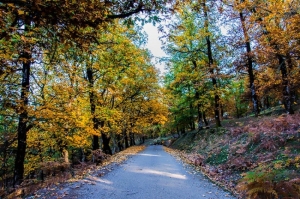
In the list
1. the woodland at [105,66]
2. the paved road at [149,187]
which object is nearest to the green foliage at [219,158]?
the woodland at [105,66]

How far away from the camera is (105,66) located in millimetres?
13516

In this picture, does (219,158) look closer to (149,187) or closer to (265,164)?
(265,164)

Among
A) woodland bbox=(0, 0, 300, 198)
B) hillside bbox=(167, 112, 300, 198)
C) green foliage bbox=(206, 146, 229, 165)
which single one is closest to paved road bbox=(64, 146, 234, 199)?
hillside bbox=(167, 112, 300, 198)

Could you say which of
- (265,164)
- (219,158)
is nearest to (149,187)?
(265,164)

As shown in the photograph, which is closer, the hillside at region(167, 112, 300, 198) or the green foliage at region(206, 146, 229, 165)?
the hillside at region(167, 112, 300, 198)

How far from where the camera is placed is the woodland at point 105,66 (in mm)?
3717

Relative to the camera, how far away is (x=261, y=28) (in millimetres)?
13008

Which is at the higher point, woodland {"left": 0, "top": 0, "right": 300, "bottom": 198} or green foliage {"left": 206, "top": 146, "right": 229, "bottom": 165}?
woodland {"left": 0, "top": 0, "right": 300, "bottom": 198}

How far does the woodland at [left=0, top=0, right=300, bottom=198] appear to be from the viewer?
3717 millimetres

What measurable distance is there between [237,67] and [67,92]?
1208cm

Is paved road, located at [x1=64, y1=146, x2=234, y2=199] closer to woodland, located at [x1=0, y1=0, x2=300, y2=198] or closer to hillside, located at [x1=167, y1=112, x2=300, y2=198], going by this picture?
hillside, located at [x1=167, y1=112, x2=300, y2=198]

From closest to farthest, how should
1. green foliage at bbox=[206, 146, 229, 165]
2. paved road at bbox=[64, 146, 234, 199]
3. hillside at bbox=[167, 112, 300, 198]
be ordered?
hillside at bbox=[167, 112, 300, 198], paved road at bbox=[64, 146, 234, 199], green foliage at bbox=[206, 146, 229, 165]

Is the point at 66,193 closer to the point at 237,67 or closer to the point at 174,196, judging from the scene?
the point at 174,196

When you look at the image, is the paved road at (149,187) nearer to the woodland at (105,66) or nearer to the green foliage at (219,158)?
the woodland at (105,66)
